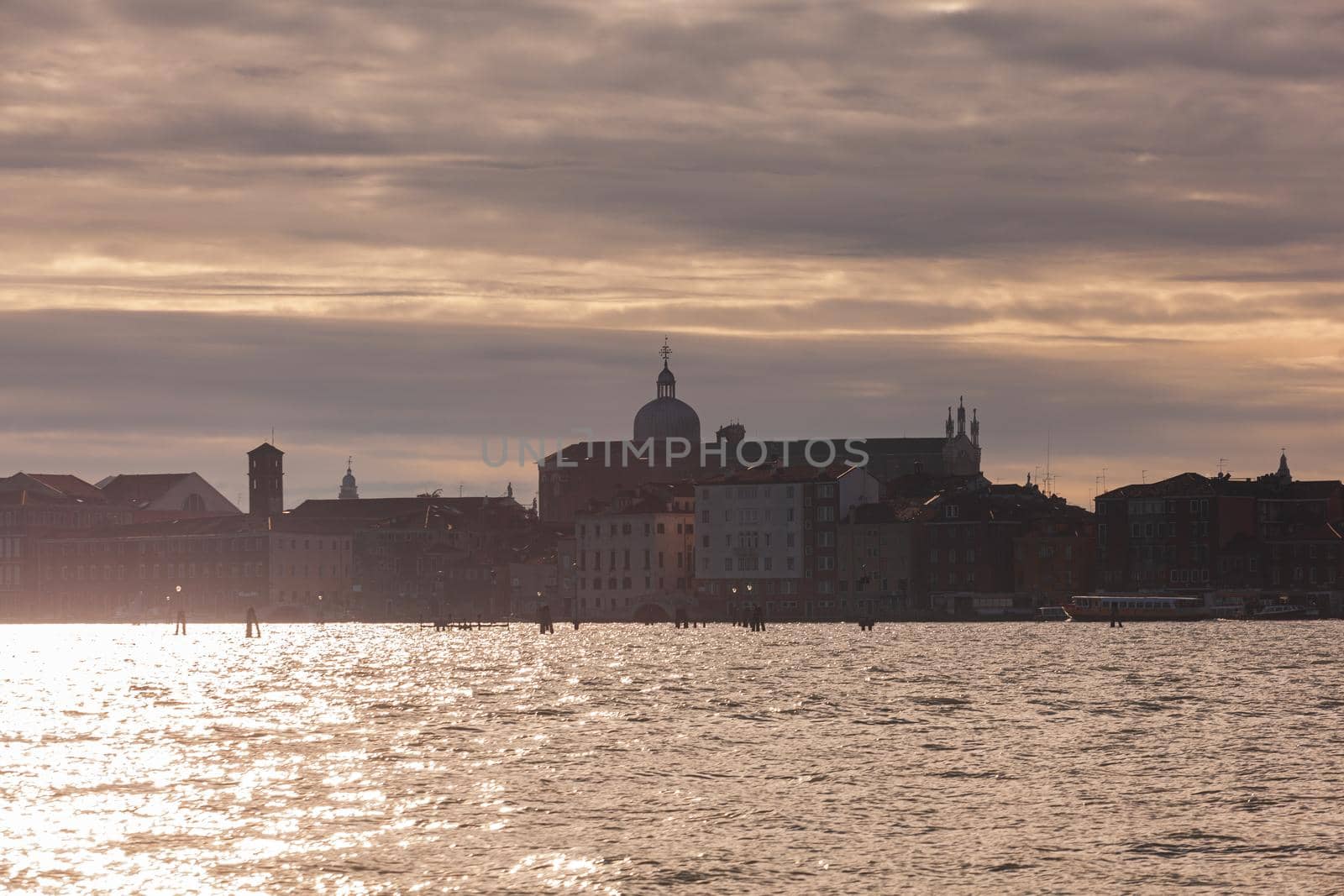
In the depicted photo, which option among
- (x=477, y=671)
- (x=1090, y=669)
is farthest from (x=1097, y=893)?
(x=477, y=671)

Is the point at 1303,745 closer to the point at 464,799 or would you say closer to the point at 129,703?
the point at 464,799

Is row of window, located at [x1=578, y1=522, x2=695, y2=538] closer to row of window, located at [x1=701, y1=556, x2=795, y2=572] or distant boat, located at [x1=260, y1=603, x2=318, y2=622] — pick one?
row of window, located at [x1=701, y1=556, x2=795, y2=572]

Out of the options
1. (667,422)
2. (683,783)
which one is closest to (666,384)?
(667,422)

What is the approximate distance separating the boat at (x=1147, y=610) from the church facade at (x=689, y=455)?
1648 inches

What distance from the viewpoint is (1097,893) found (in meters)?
20.9

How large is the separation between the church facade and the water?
122630mm

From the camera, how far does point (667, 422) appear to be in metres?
194

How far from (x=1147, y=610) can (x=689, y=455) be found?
194 feet

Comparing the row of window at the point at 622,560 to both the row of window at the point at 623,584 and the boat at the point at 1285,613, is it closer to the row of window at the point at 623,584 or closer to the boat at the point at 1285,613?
the row of window at the point at 623,584

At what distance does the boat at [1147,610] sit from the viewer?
14000cm

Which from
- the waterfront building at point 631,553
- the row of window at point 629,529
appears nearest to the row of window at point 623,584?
the waterfront building at point 631,553

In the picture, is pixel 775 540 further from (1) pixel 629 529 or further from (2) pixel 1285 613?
(2) pixel 1285 613

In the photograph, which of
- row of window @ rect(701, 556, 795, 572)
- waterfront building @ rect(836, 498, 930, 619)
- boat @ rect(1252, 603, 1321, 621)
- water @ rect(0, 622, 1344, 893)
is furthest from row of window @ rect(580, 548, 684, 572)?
water @ rect(0, 622, 1344, 893)

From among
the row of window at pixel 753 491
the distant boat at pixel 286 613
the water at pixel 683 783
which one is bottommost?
the water at pixel 683 783
